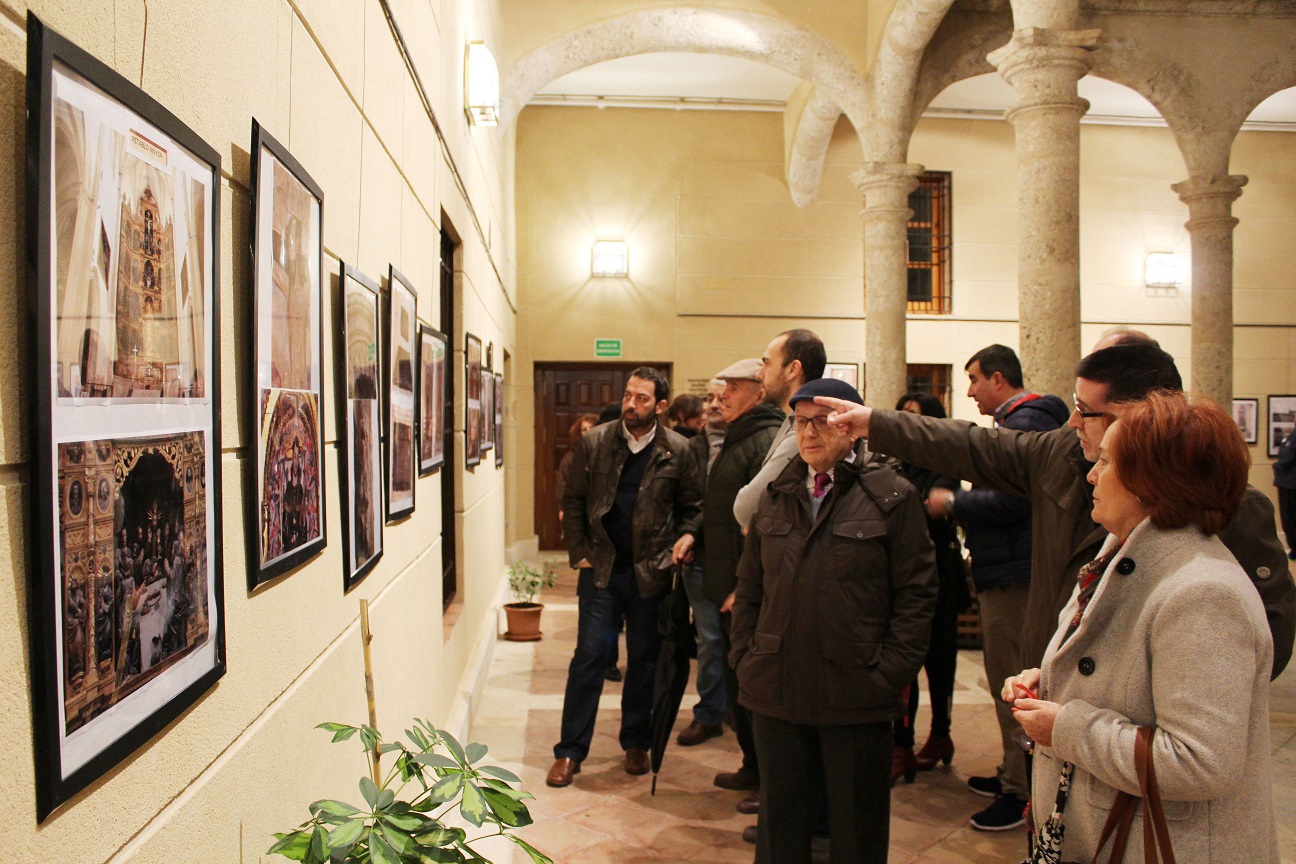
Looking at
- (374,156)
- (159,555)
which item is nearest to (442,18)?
(374,156)

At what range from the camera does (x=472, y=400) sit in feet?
17.4

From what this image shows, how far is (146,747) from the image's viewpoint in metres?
1.12

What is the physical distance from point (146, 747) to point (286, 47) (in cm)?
119

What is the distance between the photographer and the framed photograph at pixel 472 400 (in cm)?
508

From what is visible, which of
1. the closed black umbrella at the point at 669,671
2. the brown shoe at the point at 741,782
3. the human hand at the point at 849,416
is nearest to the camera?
the human hand at the point at 849,416

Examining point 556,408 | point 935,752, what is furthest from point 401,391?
point 556,408

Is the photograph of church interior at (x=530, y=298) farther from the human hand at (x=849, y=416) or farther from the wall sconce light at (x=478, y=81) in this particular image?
the human hand at (x=849, y=416)

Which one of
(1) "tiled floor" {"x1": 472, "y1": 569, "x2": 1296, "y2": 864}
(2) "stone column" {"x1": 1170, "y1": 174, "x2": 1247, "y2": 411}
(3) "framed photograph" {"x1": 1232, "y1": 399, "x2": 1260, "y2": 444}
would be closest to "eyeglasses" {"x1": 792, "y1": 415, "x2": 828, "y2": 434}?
(1) "tiled floor" {"x1": 472, "y1": 569, "x2": 1296, "y2": 864}

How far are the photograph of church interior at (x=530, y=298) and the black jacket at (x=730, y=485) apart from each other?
645 millimetres

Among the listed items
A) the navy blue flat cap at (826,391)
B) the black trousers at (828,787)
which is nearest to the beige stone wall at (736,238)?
the navy blue flat cap at (826,391)

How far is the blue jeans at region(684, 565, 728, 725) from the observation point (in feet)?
15.9

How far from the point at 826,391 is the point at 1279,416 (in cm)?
1261

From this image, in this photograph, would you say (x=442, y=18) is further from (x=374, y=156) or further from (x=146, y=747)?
(x=146, y=747)

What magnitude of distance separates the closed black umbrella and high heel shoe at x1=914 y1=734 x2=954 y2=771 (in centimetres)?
120
